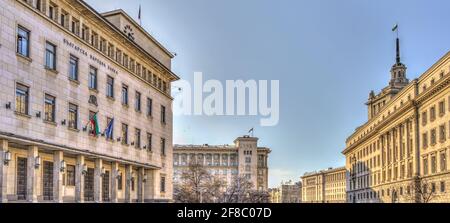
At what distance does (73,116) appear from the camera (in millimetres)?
38625

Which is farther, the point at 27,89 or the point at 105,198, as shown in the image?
the point at 105,198

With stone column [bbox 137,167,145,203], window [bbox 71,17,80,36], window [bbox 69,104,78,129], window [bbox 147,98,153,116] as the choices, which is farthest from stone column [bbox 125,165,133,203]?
window [bbox 71,17,80,36]

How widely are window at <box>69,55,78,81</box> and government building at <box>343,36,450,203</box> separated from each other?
46.4 meters

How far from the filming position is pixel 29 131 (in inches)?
1266

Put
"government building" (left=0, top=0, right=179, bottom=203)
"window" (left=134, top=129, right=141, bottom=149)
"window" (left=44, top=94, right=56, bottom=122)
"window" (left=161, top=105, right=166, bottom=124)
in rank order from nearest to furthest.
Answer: "government building" (left=0, top=0, right=179, bottom=203)
"window" (left=44, top=94, right=56, bottom=122)
"window" (left=134, top=129, right=141, bottom=149)
"window" (left=161, top=105, right=166, bottom=124)

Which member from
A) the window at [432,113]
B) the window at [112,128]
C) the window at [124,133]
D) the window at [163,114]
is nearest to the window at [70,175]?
the window at [112,128]

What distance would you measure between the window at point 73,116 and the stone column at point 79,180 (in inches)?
97.1

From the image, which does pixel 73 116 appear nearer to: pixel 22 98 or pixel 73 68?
pixel 73 68

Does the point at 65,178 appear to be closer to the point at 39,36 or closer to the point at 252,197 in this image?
the point at 39,36

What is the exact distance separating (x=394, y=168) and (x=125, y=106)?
64828 mm

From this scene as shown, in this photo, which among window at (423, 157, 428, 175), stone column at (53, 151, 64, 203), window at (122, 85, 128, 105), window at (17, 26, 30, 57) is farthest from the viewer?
window at (423, 157, 428, 175)

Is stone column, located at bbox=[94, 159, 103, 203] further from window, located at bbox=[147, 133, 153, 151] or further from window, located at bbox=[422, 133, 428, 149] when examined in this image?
window, located at bbox=[422, 133, 428, 149]

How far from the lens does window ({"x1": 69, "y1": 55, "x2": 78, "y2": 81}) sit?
38438 mm
